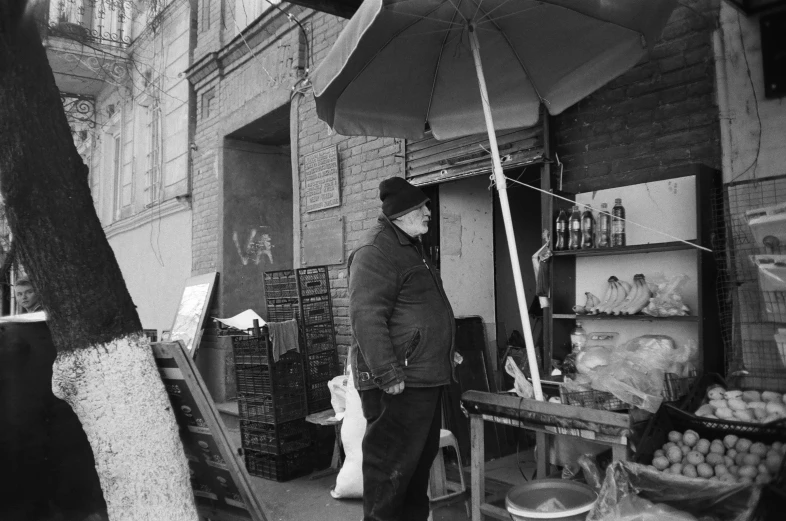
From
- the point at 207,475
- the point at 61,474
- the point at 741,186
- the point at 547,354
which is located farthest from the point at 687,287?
the point at 61,474

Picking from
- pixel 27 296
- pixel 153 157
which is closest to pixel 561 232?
pixel 27 296

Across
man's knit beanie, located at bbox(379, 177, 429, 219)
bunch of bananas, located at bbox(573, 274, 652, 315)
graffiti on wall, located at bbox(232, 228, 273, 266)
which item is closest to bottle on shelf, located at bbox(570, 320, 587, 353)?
bunch of bananas, located at bbox(573, 274, 652, 315)

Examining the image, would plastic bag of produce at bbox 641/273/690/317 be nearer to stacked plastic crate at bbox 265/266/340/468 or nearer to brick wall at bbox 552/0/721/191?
brick wall at bbox 552/0/721/191

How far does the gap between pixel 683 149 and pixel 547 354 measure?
1681 mm

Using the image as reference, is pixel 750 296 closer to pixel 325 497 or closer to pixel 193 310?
pixel 325 497

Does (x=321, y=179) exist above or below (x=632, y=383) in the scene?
above

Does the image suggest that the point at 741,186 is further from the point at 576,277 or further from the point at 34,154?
the point at 34,154

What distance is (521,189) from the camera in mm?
6992

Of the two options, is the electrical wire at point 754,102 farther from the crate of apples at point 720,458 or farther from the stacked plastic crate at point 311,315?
the stacked plastic crate at point 311,315

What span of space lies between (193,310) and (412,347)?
618 cm

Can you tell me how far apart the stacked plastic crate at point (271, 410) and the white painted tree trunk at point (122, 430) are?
7.24ft

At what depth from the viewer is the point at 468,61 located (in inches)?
160

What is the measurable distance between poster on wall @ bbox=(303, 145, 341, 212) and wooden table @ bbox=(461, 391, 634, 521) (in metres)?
3.91

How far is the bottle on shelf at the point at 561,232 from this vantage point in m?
4.26
